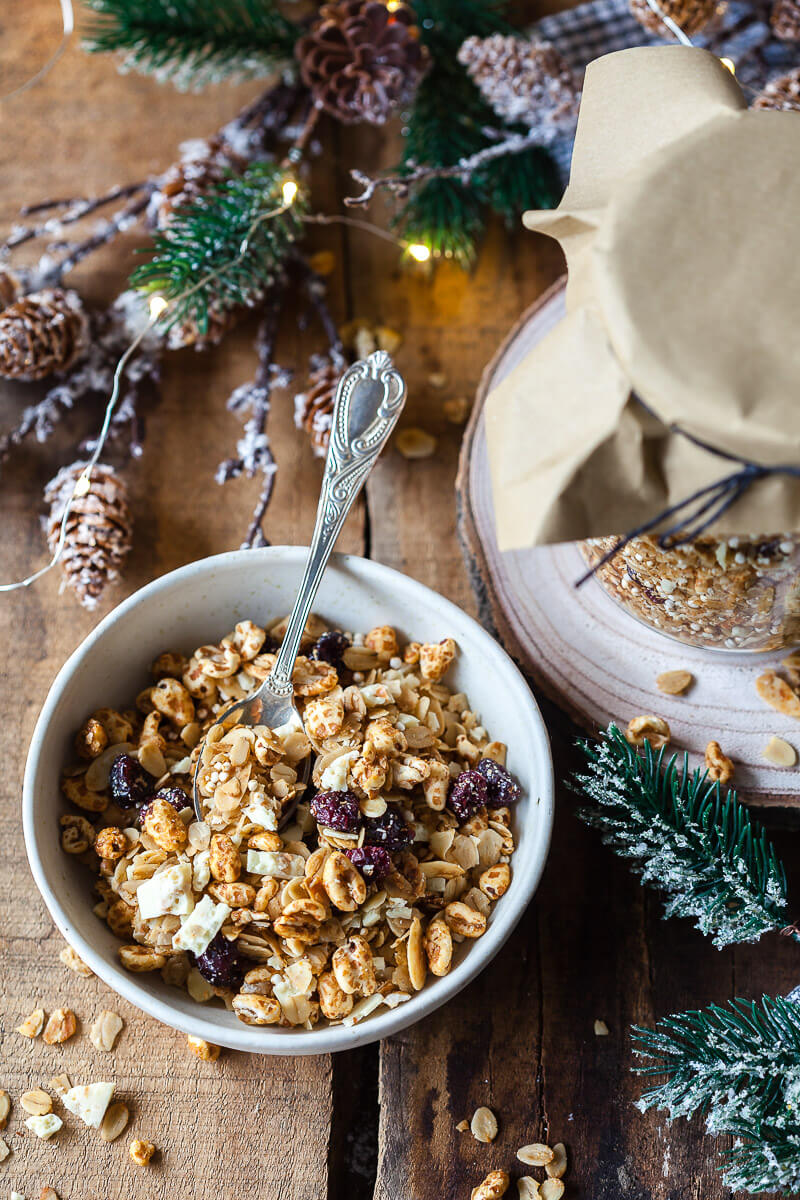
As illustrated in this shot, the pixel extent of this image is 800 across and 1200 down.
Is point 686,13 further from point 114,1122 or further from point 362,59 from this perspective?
point 114,1122

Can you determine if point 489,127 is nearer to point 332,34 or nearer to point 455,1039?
point 332,34

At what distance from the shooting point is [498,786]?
0.92m

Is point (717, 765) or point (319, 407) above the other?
point (319, 407)

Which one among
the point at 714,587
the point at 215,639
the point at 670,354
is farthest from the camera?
the point at 215,639

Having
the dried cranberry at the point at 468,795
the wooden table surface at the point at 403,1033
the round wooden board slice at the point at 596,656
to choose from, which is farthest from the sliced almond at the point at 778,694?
the dried cranberry at the point at 468,795

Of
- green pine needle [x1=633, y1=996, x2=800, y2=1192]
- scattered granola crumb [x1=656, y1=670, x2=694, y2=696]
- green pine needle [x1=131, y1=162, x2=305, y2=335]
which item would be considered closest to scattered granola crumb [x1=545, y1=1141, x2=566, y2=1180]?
green pine needle [x1=633, y1=996, x2=800, y2=1192]

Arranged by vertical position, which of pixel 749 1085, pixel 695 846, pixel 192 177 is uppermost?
pixel 192 177

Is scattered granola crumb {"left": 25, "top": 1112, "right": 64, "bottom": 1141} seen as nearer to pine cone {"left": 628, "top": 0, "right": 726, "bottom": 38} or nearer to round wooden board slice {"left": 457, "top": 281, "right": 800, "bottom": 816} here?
round wooden board slice {"left": 457, "top": 281, "right": 800, "bottom": 816}

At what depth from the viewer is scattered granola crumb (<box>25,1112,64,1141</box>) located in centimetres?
94

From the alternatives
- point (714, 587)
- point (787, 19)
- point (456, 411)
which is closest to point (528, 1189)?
point (714, 587)

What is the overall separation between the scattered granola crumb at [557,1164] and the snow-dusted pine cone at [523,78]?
1.07m

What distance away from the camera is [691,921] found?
3.42 ft

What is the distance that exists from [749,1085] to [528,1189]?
0.76ft

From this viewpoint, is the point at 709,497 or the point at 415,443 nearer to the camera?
the point at 709,497
